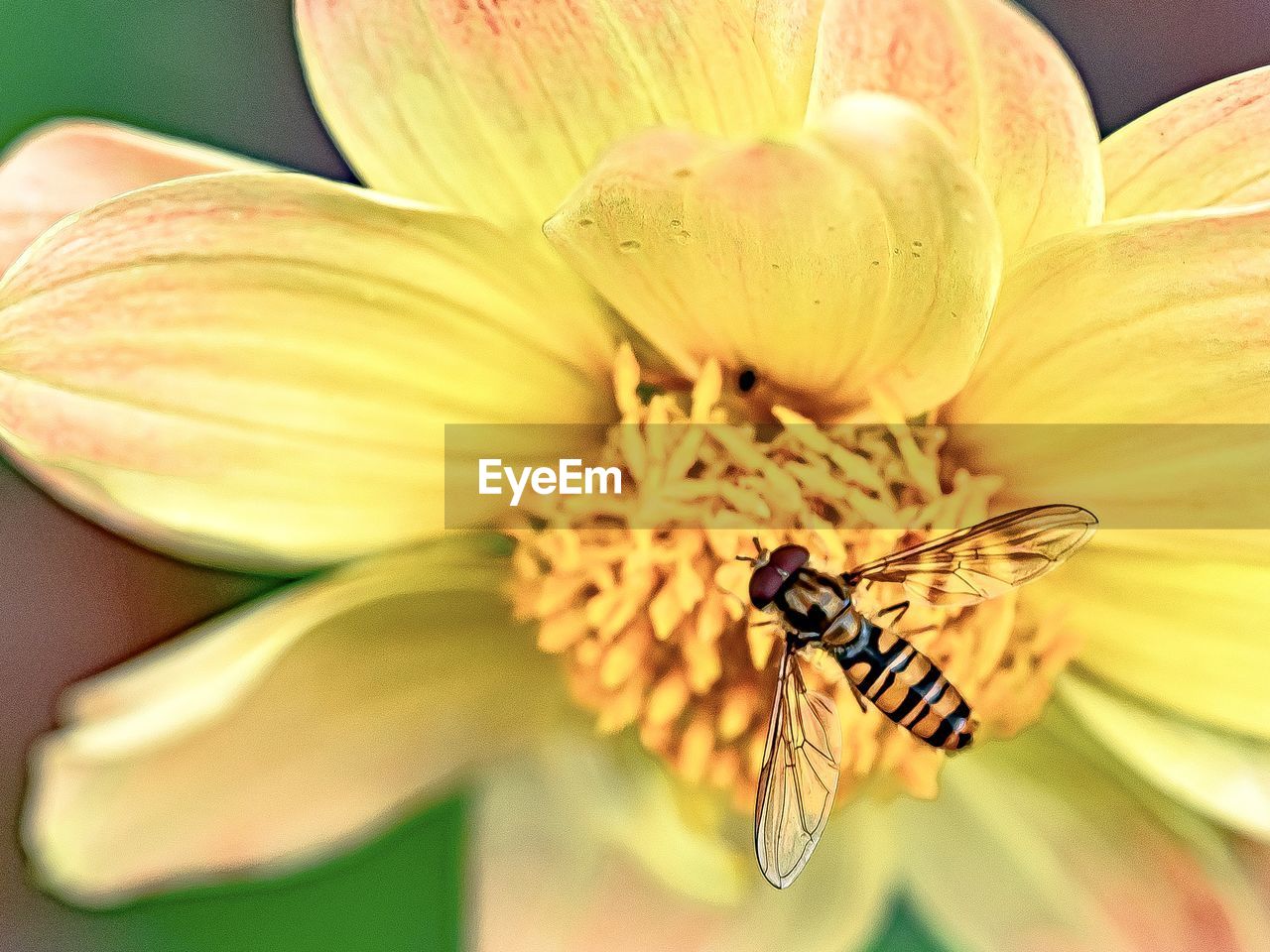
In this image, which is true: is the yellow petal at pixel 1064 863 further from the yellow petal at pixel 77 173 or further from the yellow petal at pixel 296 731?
the yellow petal at pixel 77 173

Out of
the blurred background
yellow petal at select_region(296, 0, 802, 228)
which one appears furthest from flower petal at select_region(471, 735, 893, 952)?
yellow petal at select_region(296, 0, 802, 228)

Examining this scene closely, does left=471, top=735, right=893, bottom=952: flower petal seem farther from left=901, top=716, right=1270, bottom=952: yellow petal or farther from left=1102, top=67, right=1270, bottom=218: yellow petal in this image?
left=1102, top=67, right=1270, bottom=218: yellow petal

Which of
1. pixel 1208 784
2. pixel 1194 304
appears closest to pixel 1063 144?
pixel 1194 304

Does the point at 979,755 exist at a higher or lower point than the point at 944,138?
lower

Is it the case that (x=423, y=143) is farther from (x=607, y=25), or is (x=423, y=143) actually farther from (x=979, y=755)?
(x=979, y=755)

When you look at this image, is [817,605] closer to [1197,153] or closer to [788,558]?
[788,558]

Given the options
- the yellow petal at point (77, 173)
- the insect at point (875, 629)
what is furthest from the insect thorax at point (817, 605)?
the yellow petal at point (77, 173)
